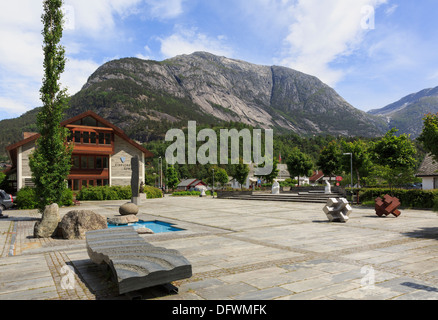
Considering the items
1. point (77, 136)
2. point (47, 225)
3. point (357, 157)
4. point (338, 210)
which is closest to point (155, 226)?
point (47, 225)

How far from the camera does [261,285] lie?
575cm

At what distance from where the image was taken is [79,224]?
37.3ft

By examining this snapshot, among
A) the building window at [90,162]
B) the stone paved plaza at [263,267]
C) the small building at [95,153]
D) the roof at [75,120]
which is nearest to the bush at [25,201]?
the roof at [75,120]

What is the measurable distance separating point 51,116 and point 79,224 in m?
8.08

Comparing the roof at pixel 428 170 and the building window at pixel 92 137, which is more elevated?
the building window at pixel 92 137

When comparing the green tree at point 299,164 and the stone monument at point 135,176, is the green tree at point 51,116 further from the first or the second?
the green tree at point 299,164

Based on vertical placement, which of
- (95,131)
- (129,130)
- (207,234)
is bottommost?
(207,234)

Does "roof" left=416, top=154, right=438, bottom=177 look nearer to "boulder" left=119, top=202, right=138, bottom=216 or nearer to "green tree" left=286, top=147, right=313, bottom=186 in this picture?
"green tree" left=286, top=147, right=313, bottom=186

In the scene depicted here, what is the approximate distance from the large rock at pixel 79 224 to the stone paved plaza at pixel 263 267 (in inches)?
22.2

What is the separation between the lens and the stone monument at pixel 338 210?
14922 millimetres

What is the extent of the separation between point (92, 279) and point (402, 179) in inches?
1068
